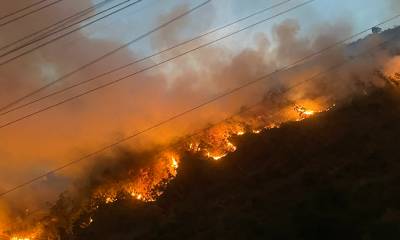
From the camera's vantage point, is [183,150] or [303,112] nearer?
[183,150]

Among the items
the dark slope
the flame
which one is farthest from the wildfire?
the dark slope

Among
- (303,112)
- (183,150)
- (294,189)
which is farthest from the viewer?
(303,112)

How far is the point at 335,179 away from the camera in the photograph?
3080cm

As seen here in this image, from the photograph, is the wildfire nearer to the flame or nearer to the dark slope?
the flame

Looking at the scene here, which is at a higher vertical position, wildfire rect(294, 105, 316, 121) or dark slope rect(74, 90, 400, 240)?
dark slope rect(74, 90, 400, 240)

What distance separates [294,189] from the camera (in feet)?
105

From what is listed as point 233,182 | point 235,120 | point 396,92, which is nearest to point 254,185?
point 233,182

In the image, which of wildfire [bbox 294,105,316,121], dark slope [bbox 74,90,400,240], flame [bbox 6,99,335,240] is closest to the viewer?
dark slope [bbox 74,90,400,240]

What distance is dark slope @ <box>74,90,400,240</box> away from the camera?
23422mm

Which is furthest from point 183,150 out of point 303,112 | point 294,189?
point 294,189

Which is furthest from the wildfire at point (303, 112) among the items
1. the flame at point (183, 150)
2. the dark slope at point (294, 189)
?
the dark slope at point (294, 189)

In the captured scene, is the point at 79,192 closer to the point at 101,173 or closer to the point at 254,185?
the point at 101,173

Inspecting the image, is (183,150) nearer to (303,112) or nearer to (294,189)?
(303,112)

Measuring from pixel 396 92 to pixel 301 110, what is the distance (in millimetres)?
9053
